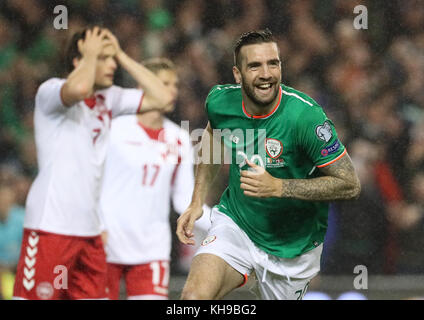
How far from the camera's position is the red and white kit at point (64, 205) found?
181 inches

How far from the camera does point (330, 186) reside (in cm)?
355

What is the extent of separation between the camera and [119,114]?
16.9ft

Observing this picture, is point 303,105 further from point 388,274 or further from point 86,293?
point 388,274

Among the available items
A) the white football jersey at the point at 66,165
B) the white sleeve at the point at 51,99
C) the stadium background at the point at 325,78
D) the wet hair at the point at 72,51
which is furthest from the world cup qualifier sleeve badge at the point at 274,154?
the stadium background at the point at 325,78

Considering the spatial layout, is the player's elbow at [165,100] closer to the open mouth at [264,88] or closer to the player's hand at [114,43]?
the player's hand at [114,43]

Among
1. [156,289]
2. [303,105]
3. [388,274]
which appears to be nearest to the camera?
[303,105]

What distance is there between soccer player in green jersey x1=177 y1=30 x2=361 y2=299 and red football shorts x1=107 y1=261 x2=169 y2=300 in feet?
4.12

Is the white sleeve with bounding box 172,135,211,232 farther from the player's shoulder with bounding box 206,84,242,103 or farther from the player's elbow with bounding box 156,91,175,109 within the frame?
the player's shoulder with bounding box 206,84,242,103

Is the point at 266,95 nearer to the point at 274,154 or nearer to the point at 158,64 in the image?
the point at 274,154

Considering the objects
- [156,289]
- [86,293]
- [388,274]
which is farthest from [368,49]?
[86,293]

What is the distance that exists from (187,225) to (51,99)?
1.49 meters

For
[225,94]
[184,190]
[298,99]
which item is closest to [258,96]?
[298,99]
